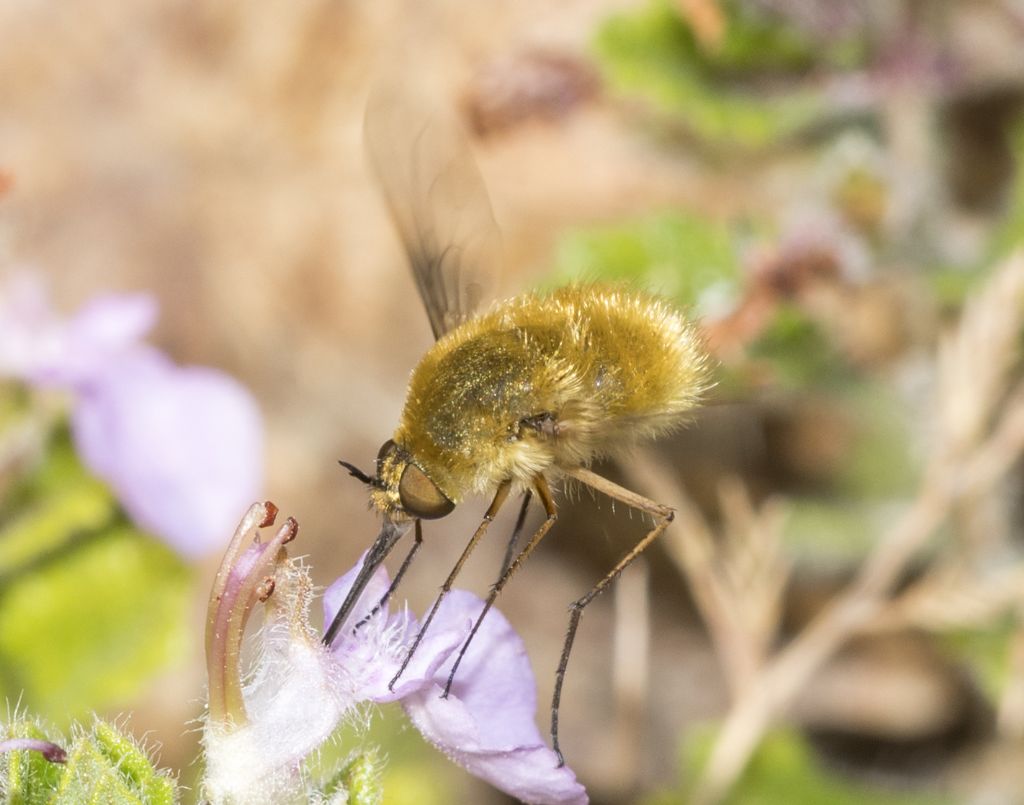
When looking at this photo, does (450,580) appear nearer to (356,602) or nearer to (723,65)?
(356,602)

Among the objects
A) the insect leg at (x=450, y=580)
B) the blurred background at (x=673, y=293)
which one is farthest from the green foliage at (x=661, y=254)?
the insect leg at (x=450, y=580)

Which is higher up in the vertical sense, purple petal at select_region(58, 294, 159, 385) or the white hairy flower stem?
purple petal at select_region(58, 294, 159, 385)

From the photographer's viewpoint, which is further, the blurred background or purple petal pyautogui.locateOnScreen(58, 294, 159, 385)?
the blurred background

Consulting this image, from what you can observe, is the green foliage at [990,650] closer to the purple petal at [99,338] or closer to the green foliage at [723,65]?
the green foliage at [723,65]

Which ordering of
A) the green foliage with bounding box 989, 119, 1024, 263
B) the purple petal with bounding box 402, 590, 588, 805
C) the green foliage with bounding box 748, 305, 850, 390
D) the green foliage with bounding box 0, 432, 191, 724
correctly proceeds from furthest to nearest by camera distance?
the green foliage with bounding box 989, 119, 1024, 263 → the green foliage with bounding box 748, 305, 850, 390 → the green foliage with bounding box 0, 432, 191, 724 → the purple petal with bounding box 402, 590, 588, 805

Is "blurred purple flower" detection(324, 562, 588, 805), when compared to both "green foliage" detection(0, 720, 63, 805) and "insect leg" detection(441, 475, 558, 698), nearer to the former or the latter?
"insect leg" detection(441, 475, 558, 698)

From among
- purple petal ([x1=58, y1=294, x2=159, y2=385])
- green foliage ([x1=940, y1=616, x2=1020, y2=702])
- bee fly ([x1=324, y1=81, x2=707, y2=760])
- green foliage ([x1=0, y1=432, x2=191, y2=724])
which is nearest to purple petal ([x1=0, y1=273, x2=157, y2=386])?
purple petal ([x1=58, y1=294, x2=159, y2=385])

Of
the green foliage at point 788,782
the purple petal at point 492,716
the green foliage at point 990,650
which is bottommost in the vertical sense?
the purple petal at point 492,716

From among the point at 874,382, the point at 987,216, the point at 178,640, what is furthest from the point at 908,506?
the point at 178,640
